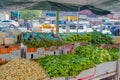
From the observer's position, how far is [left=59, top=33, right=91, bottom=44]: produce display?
19.3ft

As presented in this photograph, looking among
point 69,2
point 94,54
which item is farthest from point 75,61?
point 69,2

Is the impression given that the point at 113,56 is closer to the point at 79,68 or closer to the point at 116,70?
the point at 116,70

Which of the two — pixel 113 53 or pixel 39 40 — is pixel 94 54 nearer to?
pixel 113 53

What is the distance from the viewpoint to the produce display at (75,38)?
589 cm

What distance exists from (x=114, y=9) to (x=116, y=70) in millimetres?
1775

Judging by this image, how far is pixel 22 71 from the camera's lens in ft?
14.2

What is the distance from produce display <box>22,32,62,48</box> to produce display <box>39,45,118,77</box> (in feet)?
1.04

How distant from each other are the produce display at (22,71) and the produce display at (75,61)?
0.21 m

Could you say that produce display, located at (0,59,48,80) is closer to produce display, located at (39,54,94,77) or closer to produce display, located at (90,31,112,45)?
produce display, located at (39,54,94,77)

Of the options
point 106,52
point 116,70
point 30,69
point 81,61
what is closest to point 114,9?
point 106,52

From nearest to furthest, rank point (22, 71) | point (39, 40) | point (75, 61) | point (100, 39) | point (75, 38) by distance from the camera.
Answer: point (22, 71)
point (75, 61)
point (39, 40)
point (75, 38)
point (100, 39)

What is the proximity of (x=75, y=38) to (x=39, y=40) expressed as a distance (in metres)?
1.18

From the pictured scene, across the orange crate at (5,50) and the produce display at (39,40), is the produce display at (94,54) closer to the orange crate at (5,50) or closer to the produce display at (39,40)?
the produce display at (39,40)

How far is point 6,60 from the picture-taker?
5094 millimetres
